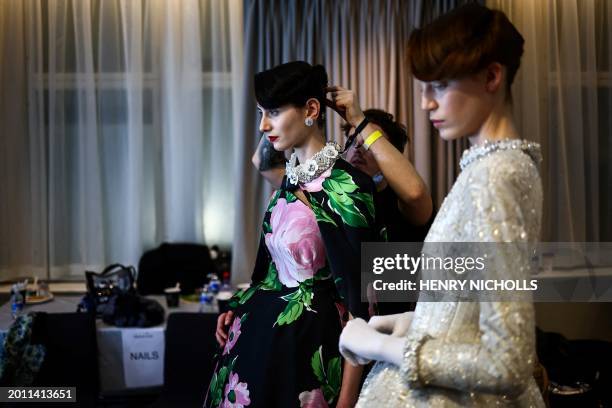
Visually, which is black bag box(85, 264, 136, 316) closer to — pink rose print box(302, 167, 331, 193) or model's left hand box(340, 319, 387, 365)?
pink rose print box(302, 167, 331, 193)

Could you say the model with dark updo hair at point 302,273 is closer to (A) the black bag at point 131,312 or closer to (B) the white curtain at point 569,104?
(A) the black bag at point 131,312

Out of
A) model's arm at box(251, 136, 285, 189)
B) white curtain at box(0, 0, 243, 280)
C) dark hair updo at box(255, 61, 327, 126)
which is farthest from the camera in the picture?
white curtain at box(0, 0, 243, 280)

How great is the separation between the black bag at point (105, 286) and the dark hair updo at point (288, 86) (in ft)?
5.20

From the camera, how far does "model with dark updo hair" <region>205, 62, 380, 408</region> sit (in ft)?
4.27

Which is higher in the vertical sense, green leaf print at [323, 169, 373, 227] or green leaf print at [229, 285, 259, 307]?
green leaf print at [323, 169, 373, 227]

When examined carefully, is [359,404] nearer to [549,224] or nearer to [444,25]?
[444,25]

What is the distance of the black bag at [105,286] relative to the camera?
2.75 meters

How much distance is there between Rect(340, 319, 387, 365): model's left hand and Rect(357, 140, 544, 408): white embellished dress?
0.04m

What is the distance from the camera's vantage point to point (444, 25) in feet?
2.76

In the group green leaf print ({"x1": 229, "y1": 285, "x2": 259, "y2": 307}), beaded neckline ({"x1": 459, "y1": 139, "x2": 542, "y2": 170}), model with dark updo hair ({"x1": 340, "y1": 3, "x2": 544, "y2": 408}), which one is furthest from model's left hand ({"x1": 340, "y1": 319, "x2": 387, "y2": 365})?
green leaf print ({"x1": 229, "y1": 285, "x2": 259, "y2": 307})

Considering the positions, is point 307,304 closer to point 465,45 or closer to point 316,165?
point 316,165

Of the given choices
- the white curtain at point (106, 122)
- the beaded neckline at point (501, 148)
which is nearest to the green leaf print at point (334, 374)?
the beaded neckline at point (501, 148)

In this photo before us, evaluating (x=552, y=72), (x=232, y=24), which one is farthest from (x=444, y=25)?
(x=552, y=72)

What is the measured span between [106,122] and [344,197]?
7.43ft
